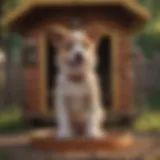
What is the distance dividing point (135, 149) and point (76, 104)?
51 centimetres

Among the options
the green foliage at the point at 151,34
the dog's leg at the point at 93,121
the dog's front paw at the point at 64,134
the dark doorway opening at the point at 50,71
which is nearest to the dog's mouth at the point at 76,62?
the dog's leg at the point at 93,121

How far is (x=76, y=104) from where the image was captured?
434 cm

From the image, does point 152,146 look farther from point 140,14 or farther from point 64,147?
point 140,14

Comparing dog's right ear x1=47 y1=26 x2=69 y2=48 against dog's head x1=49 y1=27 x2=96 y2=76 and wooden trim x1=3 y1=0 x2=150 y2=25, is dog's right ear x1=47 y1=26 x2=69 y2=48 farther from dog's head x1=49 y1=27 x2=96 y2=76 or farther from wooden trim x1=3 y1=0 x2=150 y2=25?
wooden trim x1=3 y1=0 x2=150 y2=25

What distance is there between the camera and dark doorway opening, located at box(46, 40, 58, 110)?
5.74 m

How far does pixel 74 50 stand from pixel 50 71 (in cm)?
178

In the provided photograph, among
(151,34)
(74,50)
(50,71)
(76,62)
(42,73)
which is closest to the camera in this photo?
(74,50)

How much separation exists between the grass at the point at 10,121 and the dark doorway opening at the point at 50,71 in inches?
13.0

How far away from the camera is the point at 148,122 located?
223 inches

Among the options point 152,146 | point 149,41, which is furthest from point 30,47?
point 149,41

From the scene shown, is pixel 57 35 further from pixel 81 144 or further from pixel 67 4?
pixel 67 4

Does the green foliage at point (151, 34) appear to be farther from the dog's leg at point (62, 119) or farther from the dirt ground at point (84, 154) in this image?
the dog's leg at point (62, 119)

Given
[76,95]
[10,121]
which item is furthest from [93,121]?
[10,121]

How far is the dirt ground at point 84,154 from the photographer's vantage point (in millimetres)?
3867
